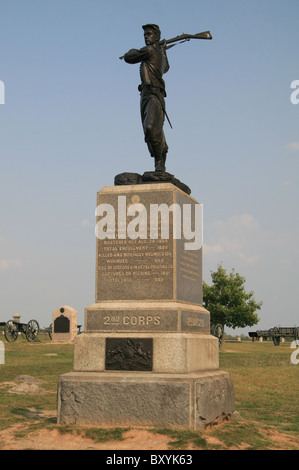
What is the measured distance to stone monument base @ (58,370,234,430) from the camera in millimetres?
7535

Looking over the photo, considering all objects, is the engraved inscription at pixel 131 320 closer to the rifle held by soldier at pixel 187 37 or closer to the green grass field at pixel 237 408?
the green grass field at pixel 237 408

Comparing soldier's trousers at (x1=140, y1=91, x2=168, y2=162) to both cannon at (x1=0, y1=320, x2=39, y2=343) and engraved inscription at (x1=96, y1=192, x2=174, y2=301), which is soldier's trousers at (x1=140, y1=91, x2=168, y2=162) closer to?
engraved inscription at (x1=96, y1=192, x2=174, y2=301)

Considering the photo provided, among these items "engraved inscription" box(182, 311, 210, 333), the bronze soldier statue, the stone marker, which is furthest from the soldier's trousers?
the stone marker

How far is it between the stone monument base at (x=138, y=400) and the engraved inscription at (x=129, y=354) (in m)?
0.11

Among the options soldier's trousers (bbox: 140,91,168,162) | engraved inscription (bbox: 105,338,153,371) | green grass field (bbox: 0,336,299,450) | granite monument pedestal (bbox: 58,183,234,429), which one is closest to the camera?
green grass field (bbox: 0,336,299,450)

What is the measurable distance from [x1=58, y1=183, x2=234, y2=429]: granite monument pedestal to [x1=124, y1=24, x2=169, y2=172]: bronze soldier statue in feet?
3.55

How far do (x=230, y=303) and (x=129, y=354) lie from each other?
4639 centimetres

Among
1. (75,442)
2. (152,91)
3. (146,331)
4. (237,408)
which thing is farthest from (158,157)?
(237,408)

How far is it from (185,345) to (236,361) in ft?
50.4

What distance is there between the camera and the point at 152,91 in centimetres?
970

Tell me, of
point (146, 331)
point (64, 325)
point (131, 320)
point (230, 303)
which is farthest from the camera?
point (230, 303)

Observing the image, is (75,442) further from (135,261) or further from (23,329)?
(23,329)

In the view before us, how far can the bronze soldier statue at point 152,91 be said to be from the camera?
31.6 feet
